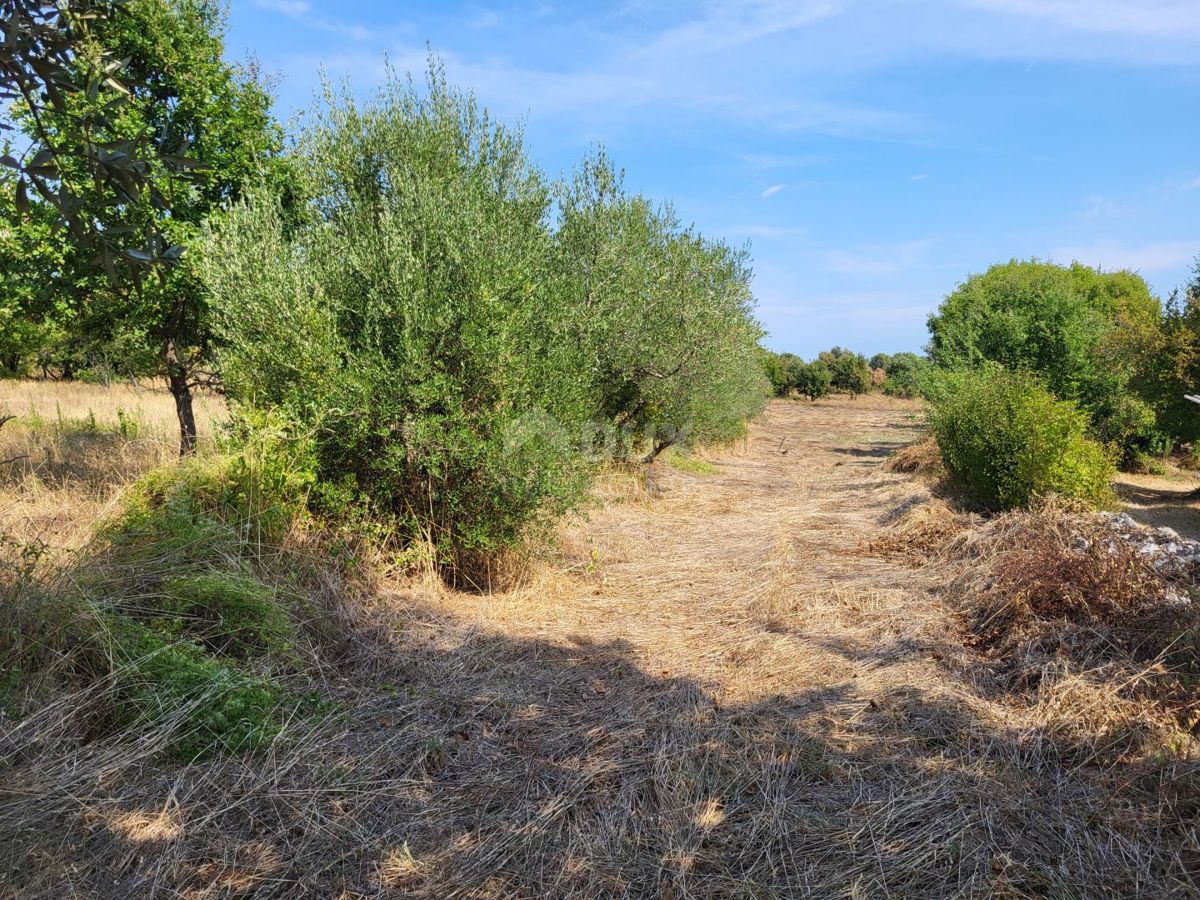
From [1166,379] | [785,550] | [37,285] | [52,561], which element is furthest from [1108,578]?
[1166,379]

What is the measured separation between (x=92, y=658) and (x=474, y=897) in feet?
9.50

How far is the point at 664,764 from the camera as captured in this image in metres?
4.42

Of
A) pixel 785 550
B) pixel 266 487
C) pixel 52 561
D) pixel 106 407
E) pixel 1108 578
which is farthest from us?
pixel 106 407

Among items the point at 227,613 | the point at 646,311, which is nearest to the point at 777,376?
the point at 646,311

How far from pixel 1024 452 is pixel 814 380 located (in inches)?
1842

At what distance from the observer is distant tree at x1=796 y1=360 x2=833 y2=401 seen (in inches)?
2210

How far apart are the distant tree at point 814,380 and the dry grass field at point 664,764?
164ft

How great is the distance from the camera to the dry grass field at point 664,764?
11.4 feet

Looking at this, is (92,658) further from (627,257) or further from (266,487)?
(627,257)

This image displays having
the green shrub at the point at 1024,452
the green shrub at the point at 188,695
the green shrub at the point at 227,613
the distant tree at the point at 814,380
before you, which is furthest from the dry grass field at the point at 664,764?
the distant tree at the point at 814,380

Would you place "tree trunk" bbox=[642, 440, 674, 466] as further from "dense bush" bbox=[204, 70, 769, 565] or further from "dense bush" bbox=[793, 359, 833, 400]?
"dense bush" bbox=[793, 359, 833, 400]

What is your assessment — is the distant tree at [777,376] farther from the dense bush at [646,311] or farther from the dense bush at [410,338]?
the dense bush at [410,338]

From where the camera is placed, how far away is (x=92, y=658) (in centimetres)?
451

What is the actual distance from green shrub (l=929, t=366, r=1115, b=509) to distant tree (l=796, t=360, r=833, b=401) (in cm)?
4402
